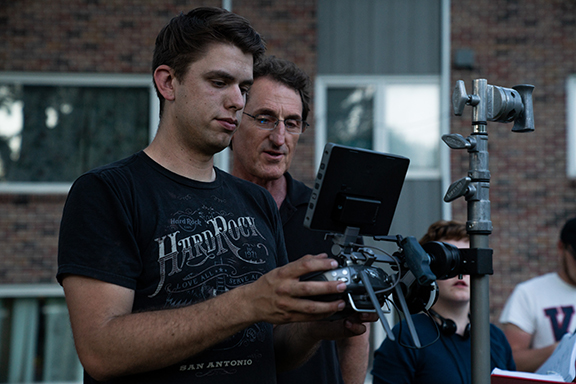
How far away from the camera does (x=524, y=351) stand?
3814 millimetres

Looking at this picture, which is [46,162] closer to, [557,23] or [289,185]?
[289,185]

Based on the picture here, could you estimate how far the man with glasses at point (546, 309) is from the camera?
3.88 m

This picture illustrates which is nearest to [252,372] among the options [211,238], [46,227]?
[211,238]

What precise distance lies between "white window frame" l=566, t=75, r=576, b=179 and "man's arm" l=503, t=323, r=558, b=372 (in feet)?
14.1

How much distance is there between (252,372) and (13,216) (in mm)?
6718

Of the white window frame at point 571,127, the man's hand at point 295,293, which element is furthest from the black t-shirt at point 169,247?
the white window frame at point 571,127

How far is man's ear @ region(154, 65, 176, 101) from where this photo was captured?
1.84m

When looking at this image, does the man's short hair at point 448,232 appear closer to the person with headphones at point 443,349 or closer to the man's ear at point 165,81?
the person with headphones at point 443,349

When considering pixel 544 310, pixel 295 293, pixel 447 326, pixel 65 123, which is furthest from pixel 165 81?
pixel 65 123

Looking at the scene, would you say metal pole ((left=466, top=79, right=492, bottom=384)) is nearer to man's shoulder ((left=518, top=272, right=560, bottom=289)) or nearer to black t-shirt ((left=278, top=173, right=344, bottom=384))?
black t-shirt ((left=278, top=173, right=344, bottom=384))

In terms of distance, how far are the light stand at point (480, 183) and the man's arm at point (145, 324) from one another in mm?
573

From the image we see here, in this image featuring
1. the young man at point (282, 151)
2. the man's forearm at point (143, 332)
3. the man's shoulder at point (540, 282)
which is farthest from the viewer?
the man's shoulder at point (540, 282)

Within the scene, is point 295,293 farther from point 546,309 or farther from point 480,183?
point 546,309

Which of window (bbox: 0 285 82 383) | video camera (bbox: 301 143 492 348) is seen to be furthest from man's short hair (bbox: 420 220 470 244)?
window (bbox: 0 285 82 383)
